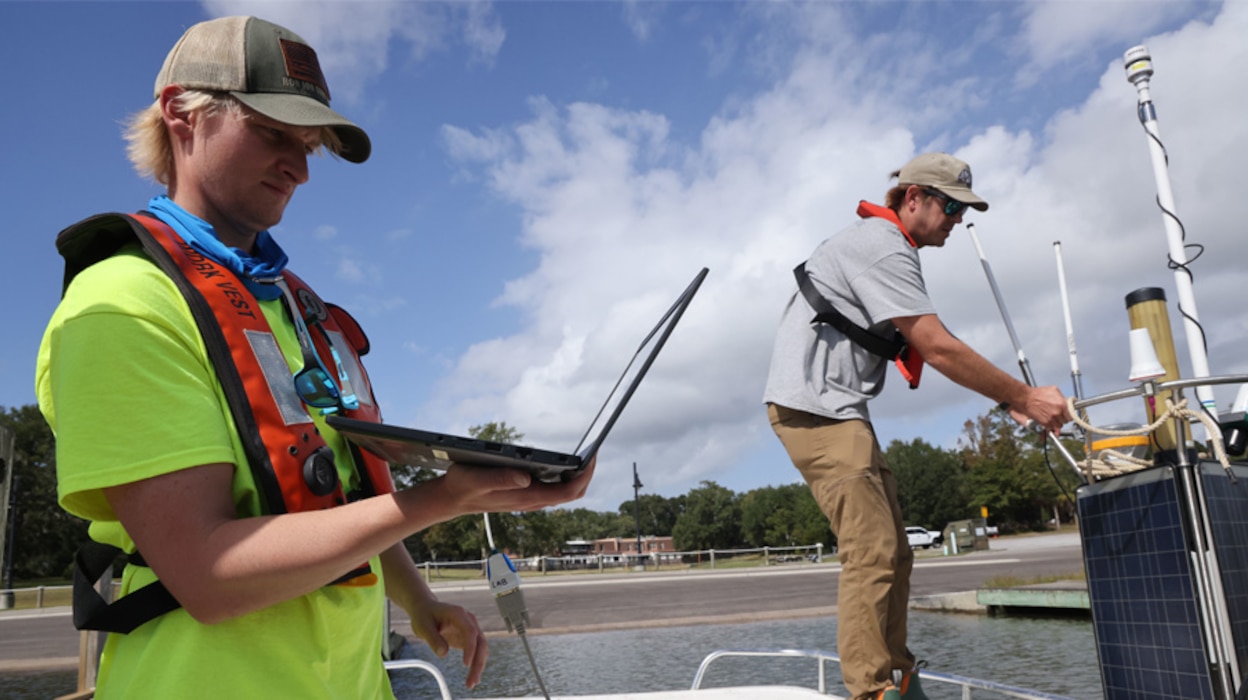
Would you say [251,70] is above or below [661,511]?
below

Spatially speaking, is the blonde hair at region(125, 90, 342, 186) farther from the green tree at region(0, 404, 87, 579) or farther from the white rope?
the green tree at region(0, 404, 87, 579)

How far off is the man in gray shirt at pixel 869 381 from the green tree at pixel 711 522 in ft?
351

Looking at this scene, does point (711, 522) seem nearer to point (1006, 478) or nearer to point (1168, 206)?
point (1006, 478)

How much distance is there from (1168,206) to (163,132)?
577cm

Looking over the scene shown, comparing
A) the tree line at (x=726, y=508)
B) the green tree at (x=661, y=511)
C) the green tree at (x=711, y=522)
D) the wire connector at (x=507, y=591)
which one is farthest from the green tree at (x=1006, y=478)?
the wire connector at (x=507, y=591)

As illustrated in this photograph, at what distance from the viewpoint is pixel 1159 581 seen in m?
2.91

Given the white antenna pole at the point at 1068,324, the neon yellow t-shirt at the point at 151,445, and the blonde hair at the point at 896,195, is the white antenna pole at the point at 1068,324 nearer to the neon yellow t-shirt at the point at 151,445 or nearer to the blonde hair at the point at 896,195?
the blonde hair at the point at 896,195

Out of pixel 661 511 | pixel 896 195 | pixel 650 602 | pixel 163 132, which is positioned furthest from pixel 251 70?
pixel 661 511

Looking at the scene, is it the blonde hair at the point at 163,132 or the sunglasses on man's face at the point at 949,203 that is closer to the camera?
the blonde hair at the point at 163,132

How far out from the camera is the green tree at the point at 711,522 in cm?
11006

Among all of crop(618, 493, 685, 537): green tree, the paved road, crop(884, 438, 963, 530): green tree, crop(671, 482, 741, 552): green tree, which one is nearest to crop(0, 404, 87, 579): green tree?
the paved road

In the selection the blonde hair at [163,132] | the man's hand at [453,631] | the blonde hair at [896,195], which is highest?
the blonde hair at [896,195]

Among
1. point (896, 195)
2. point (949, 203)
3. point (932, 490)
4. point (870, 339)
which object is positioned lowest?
point (870, 339)

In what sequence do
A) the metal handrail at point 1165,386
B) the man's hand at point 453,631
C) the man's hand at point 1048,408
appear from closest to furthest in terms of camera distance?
the man's hand at point 453,631
the metal handrail at point 1165,386
the man's hand at point 1048,408
